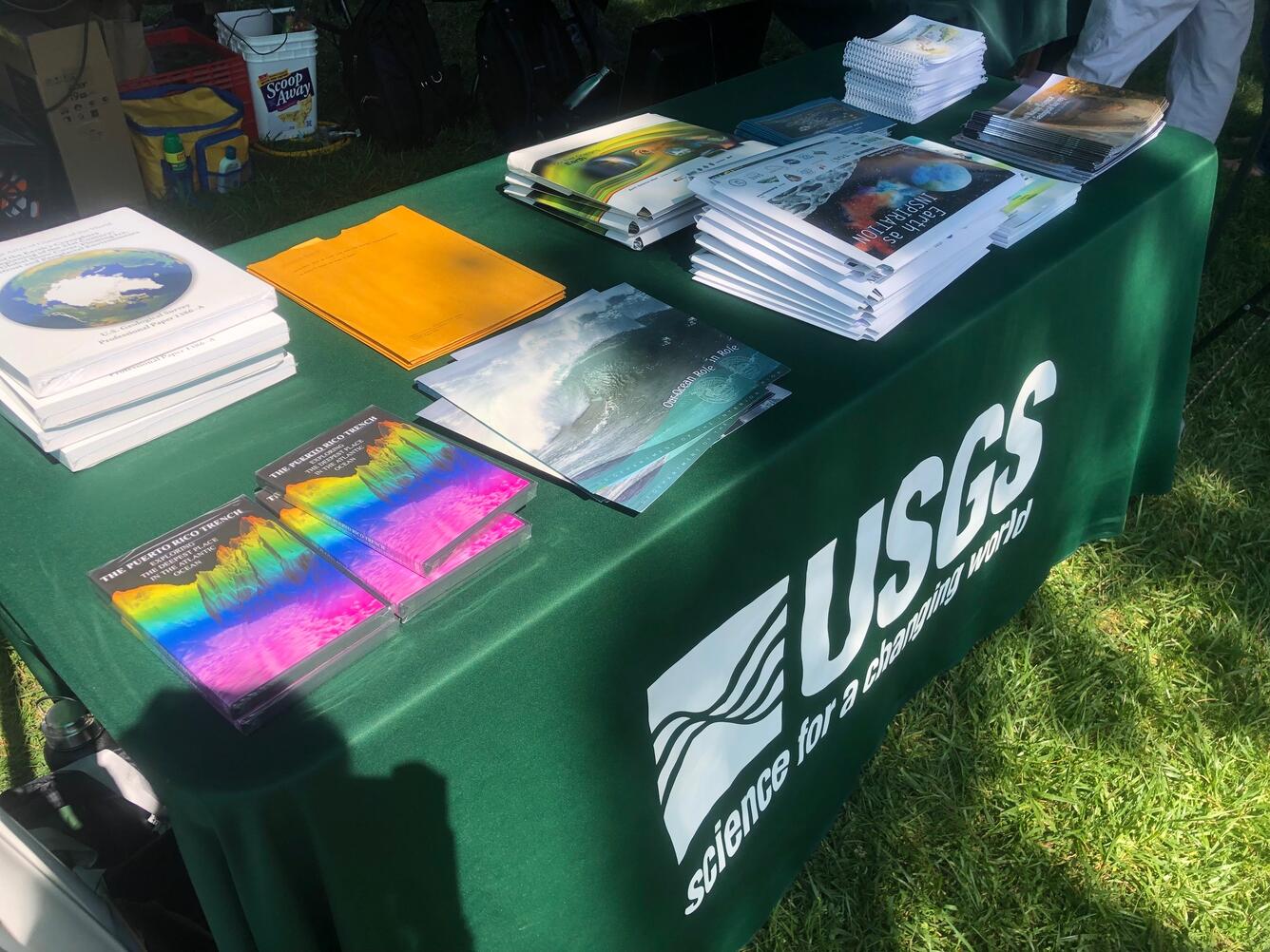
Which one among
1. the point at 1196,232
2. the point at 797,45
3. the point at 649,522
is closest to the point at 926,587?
the point at 649,522

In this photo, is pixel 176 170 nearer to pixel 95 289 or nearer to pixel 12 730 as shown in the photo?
pixel 12 730

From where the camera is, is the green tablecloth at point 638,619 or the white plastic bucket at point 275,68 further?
the white plastic bucket at point 275,68

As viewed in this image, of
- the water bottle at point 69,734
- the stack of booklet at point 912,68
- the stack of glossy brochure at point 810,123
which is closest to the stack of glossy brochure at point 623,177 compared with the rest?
the stack of glossy brochure at point 810,123

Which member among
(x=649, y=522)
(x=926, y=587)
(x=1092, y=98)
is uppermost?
(x=1092, y=98)

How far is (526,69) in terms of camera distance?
3213mm

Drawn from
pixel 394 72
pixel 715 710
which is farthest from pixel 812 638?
pixel 394 72

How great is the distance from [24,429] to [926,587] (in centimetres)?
110

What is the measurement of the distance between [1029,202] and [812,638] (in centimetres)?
68

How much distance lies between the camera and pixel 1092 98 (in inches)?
64.2

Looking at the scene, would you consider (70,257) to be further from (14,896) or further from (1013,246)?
(1013,246)

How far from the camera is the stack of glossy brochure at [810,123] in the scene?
156cm

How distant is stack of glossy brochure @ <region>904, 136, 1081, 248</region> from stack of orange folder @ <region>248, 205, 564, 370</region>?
1.98ft

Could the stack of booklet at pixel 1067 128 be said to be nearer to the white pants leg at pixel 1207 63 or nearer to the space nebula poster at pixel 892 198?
the space nebula poster at pixel 892 198

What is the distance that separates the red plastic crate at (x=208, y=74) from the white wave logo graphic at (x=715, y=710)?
288 cm
